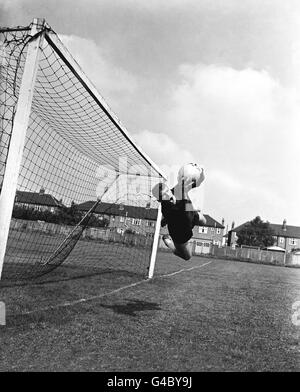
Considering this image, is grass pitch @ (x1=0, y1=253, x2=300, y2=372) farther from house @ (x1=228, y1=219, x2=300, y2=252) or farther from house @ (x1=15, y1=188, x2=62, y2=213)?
house @ (x1=228, y1=219, x2=300, y2=252)

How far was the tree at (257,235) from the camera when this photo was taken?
7306 cm

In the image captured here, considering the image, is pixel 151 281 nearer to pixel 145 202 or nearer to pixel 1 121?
pixel 145 202

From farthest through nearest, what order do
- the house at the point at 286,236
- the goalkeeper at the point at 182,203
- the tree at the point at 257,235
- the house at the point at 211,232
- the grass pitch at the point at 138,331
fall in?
1. the house at the point at 286,236
2. the house at the point at 211,232
3. the tree at the point at 257,235
4. the goalkeeper at the point at 182,203
5. the grass pitch at the point at 138,331

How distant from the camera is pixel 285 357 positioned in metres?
4.28

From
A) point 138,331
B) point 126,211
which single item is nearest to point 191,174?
point 138,331

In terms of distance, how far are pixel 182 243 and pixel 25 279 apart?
434cm

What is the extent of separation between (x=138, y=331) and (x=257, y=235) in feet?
236

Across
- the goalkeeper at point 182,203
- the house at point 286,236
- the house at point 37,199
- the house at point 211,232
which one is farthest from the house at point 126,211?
the house at point 286,236

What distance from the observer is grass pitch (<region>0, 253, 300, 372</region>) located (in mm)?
3689

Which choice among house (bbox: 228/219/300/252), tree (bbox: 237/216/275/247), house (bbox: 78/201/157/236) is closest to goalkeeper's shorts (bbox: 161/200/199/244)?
house (bbox: 78/201/157/236)

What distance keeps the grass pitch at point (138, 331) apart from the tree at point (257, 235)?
66937 mm

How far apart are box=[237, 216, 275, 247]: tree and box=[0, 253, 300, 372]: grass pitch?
220 feet

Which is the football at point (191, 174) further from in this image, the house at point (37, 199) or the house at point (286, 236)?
the house at point (286, 236)
